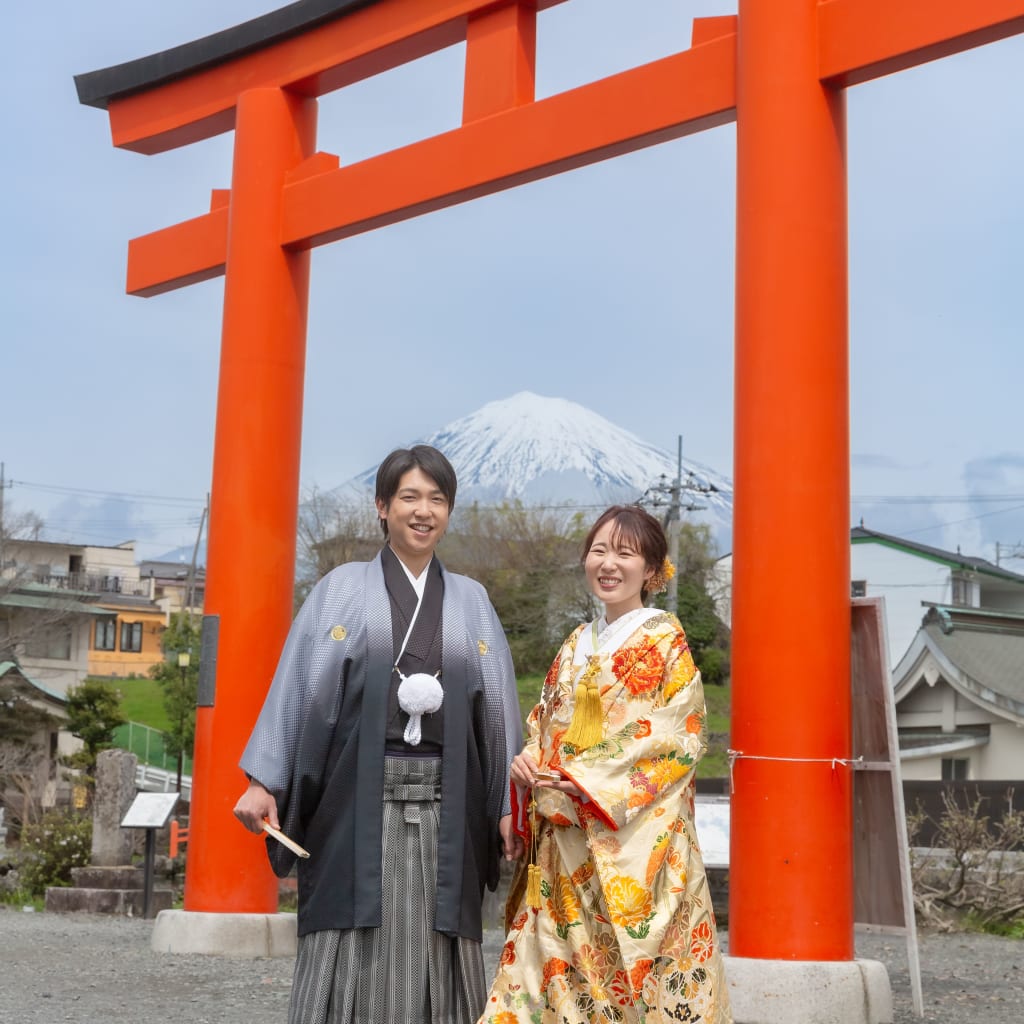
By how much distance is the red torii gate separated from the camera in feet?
14.8

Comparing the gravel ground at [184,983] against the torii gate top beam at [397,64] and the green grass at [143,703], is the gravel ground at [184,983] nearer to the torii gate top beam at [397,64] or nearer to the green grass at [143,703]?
the torii gate top beam at [397,64]

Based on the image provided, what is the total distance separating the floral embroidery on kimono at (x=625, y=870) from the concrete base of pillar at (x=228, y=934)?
10.1 feet

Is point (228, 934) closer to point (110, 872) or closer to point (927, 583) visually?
point (110, 872)

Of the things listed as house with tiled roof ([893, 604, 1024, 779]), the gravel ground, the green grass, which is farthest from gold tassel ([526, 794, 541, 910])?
the green grass

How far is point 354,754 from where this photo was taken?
3.21m

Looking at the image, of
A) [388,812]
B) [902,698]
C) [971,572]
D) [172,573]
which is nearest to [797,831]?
[388,812]

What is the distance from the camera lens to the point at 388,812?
3.23 m

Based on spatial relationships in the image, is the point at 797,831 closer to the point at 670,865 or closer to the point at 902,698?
the point at 670,865

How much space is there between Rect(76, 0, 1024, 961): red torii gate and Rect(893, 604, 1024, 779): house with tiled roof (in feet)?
45.5

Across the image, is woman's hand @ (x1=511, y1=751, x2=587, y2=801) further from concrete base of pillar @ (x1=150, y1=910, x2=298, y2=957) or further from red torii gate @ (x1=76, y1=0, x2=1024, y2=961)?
concrete base of pillar @ (x1=150, y1=910, x2=298, y2=957)

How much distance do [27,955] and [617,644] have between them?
4454 mm

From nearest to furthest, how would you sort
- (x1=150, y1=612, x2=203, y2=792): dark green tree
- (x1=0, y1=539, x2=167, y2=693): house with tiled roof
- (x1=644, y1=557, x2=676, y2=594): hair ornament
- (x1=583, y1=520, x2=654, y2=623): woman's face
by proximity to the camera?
(x1=583, y1=520, x2=654, y2=623): woman's face < (x1=644, y1=557, x2=676, y2=594): hair ornament < (x1=150, y1=612, x2=203, y2=792): dark green tree < (x1=0, y1=539, x2=167, y2=693): house with tiled roof

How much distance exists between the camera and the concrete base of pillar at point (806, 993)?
430 centimetres

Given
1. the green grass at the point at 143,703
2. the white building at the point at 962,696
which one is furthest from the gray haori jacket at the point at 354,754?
the green grass at the point at 143,703
